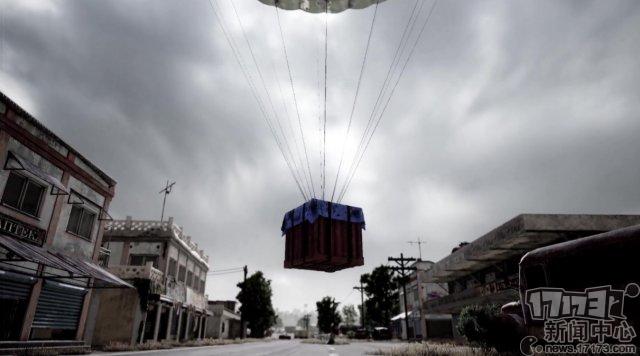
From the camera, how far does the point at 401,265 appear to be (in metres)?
41.9

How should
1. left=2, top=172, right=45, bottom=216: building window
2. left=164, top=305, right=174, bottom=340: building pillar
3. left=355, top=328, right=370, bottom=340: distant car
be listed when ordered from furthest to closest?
left=355, top=328, right=370, bottom=340: distant car, left=164, top=305, right=174, bottom=340: building pillar, left=2, top=172, right=45, bottom=216: building window

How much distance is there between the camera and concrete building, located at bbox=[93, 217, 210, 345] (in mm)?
23703

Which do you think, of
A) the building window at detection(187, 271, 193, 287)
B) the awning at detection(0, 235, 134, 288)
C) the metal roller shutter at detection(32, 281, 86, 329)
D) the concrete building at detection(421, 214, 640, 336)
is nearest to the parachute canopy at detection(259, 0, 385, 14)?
A: the awning at detection(0, 235, 134, 288)

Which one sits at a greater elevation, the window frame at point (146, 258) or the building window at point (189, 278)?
the window frame at point (146, 258)

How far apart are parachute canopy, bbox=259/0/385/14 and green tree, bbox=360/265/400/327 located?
2196 inches

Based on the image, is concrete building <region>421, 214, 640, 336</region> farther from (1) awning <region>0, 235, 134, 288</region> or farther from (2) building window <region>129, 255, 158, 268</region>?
(2) building window <region>129, 255, 158, 268</region>

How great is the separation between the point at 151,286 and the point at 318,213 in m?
19.3

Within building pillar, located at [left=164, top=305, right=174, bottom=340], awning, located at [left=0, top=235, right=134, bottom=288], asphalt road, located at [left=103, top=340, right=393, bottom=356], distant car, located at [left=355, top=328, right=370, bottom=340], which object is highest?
awning, located at [left=0, top=235, right=134, bottom=288]

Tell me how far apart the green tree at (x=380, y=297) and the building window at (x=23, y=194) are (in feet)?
175

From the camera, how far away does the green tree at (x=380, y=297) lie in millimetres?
60062

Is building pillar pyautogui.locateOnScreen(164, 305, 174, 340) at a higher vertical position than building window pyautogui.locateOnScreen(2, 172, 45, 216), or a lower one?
lower

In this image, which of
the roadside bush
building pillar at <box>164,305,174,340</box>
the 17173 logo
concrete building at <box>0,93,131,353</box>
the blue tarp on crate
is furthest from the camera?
building pillar at <box>164,305,174,340</box>

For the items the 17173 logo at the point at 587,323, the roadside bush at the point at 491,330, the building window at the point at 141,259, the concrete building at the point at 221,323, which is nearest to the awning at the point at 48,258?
the building window at the point at 141,259

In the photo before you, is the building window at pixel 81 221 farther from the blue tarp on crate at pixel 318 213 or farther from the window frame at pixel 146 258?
the blue tarp on crate at pixel 318 213
